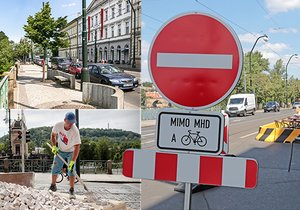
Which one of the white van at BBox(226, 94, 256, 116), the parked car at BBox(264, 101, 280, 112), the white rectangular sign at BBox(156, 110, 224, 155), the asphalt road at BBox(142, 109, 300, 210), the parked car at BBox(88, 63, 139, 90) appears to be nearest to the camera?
the white rectangular sign at BBox(156, 110, 224, 155)

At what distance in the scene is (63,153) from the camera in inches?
180

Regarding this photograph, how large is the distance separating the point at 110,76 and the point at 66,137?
122cm

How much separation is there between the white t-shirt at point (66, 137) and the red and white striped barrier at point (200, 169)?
232 centimetres

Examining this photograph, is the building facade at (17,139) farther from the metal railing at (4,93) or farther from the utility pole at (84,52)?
the utility pole at (84,52)

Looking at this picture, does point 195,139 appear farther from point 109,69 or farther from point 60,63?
point 60,63

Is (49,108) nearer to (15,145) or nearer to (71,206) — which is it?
(15,145)

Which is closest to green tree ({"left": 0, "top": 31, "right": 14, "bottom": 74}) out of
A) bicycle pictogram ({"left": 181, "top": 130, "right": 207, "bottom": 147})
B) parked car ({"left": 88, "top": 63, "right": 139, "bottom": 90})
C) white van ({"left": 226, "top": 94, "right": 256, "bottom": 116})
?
parked car ({"left": 88, "top": 63, "right": 139, "bottom": 90})

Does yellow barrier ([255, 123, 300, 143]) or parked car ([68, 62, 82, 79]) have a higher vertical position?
parked car ([68, 62, 82, 79])

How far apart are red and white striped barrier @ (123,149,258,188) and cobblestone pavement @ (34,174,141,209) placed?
8.60 feet

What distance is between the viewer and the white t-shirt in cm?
449

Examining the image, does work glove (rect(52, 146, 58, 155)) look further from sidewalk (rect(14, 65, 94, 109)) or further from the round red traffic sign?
the round red traffic sign

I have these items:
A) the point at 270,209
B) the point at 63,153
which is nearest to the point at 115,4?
the point at 63,153

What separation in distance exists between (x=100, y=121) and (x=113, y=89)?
68 cm

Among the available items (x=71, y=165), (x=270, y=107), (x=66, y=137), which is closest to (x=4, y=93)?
(x=66, y=137)
